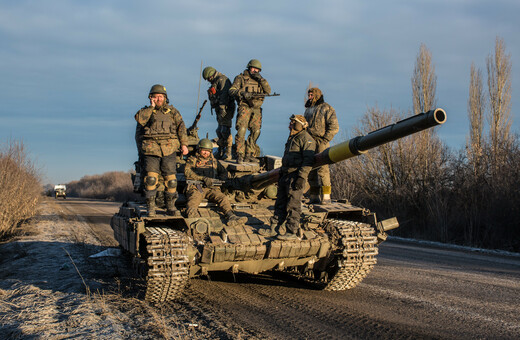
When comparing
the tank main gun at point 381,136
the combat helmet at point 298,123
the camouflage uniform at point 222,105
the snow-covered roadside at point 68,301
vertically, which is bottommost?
the snow-covered roadside at point 68,301

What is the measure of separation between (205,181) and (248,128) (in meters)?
3.73

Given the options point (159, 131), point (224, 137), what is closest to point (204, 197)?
point (159, 131)

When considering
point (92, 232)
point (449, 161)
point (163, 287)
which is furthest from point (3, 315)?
point (449, 161)

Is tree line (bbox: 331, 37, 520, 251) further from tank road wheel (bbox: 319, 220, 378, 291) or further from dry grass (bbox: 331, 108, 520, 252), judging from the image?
tank road wheel (bbox: 319, 220, 378, 291)

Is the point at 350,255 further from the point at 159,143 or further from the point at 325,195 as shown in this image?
the point at 159,143

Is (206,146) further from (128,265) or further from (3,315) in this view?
A: (3,315)

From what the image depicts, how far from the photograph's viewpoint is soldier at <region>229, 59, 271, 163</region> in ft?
39.7

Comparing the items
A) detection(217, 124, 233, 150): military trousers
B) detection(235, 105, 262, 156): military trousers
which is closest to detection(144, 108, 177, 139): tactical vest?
detection(235, 105, 262, 156): military trousers

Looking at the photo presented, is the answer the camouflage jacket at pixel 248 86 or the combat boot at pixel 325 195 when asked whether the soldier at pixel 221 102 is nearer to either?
the camouflage jacket at pixel 248 86

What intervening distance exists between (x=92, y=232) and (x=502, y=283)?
13.8 m

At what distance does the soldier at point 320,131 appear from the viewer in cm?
940

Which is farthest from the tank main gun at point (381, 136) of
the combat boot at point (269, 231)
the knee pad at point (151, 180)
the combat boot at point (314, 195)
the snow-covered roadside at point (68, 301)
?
the snow-covered roadside at point (68, 301)

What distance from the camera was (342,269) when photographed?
797 cm

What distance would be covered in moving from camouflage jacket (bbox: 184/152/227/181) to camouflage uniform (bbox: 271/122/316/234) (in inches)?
69.6
